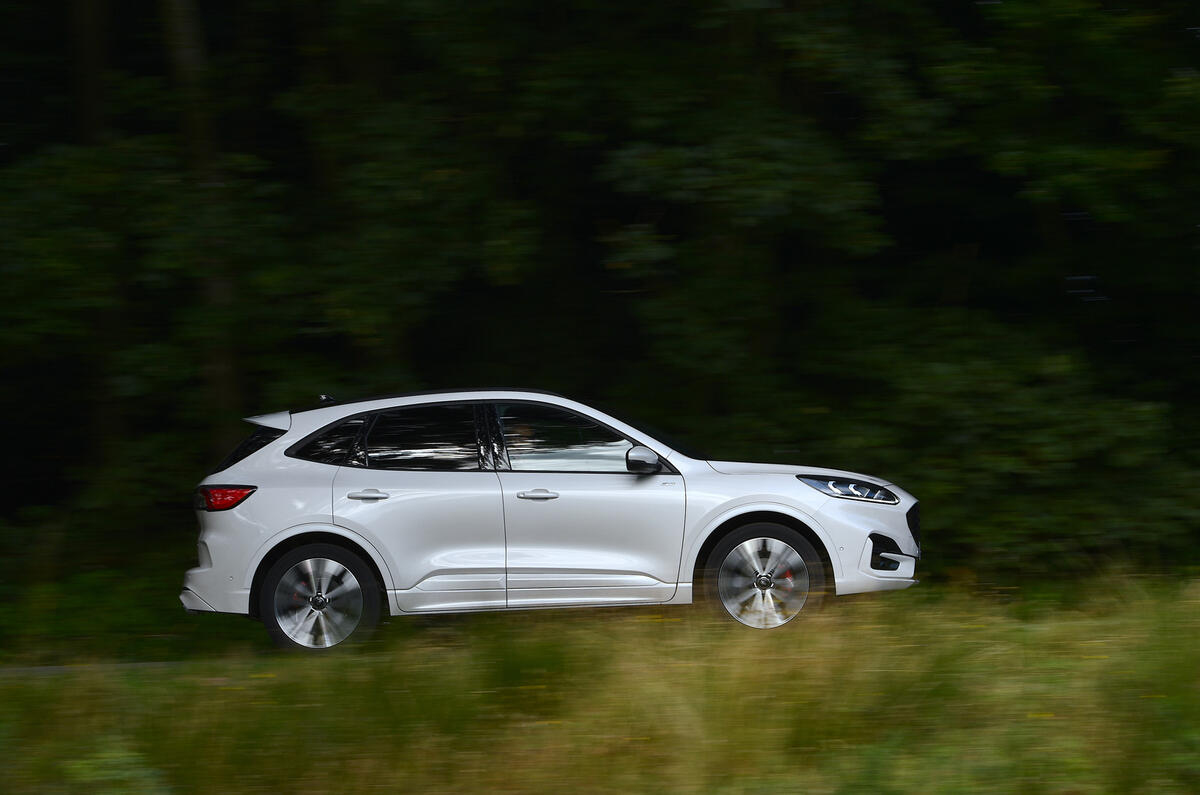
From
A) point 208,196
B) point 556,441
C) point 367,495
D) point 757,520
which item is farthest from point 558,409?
point 208,196

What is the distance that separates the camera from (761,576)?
7.53 metres

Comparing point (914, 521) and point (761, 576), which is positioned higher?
point (914, 521)

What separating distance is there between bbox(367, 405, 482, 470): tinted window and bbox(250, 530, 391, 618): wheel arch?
50 cm

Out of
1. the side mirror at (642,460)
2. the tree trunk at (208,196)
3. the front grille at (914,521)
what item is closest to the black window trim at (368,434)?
the side mirror at (642,460)

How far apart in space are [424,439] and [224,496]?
1.26 m

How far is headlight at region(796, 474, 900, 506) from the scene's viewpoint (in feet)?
25.2

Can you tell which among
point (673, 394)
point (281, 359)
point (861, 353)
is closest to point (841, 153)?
point (861, 353)

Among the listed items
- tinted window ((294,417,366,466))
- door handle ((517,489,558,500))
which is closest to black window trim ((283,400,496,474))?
tinted window ((294,417,366,466))

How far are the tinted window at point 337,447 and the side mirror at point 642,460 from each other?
166cm

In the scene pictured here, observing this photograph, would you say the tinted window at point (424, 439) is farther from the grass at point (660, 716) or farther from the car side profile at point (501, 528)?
the grass at point (660, 716)

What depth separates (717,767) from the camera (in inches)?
196

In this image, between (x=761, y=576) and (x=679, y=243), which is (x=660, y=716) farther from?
(x=679, y=243)

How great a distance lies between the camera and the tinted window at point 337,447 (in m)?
7.60

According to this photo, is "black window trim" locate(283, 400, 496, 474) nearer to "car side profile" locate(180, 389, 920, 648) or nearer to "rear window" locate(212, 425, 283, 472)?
"car side profile" locate(180, 389, 920, 648)
